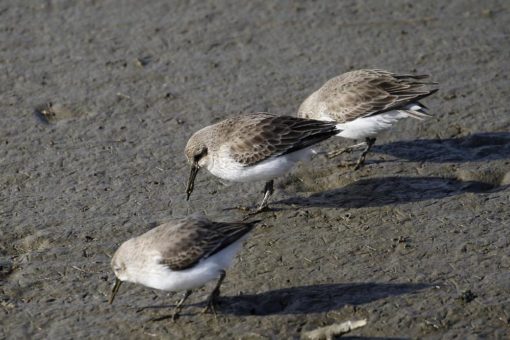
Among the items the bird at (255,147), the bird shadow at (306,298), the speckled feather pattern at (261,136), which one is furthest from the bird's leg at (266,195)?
the bird shadow at (306,298)

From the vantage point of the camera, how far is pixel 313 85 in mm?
13555

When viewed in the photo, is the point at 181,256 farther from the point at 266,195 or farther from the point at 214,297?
the point at 266,195

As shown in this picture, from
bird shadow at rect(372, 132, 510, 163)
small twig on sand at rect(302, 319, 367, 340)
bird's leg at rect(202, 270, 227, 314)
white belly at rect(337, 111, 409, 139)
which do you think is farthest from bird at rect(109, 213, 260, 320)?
bird shadow at rect(372, 132, 510, 163)

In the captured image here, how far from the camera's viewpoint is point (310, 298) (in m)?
8.94

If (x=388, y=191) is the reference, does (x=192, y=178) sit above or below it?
above

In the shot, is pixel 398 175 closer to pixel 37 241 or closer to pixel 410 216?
pixel 410 216

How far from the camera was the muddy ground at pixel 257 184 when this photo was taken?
888 centimetres

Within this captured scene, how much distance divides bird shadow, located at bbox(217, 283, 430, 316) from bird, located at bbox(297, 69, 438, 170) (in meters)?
2.82

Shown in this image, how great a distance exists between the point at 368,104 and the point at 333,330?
14.4 ft

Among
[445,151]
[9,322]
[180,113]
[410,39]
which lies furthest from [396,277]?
[410,39]

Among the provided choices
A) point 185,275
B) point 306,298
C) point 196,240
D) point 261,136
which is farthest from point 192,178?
point 306,298

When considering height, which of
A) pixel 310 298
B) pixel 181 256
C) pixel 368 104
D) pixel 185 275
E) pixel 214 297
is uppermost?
pixel 181 256

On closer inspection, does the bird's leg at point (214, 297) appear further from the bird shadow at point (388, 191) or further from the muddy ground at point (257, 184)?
the bird shadow at point (388, 191)

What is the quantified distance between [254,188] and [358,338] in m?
3.40
